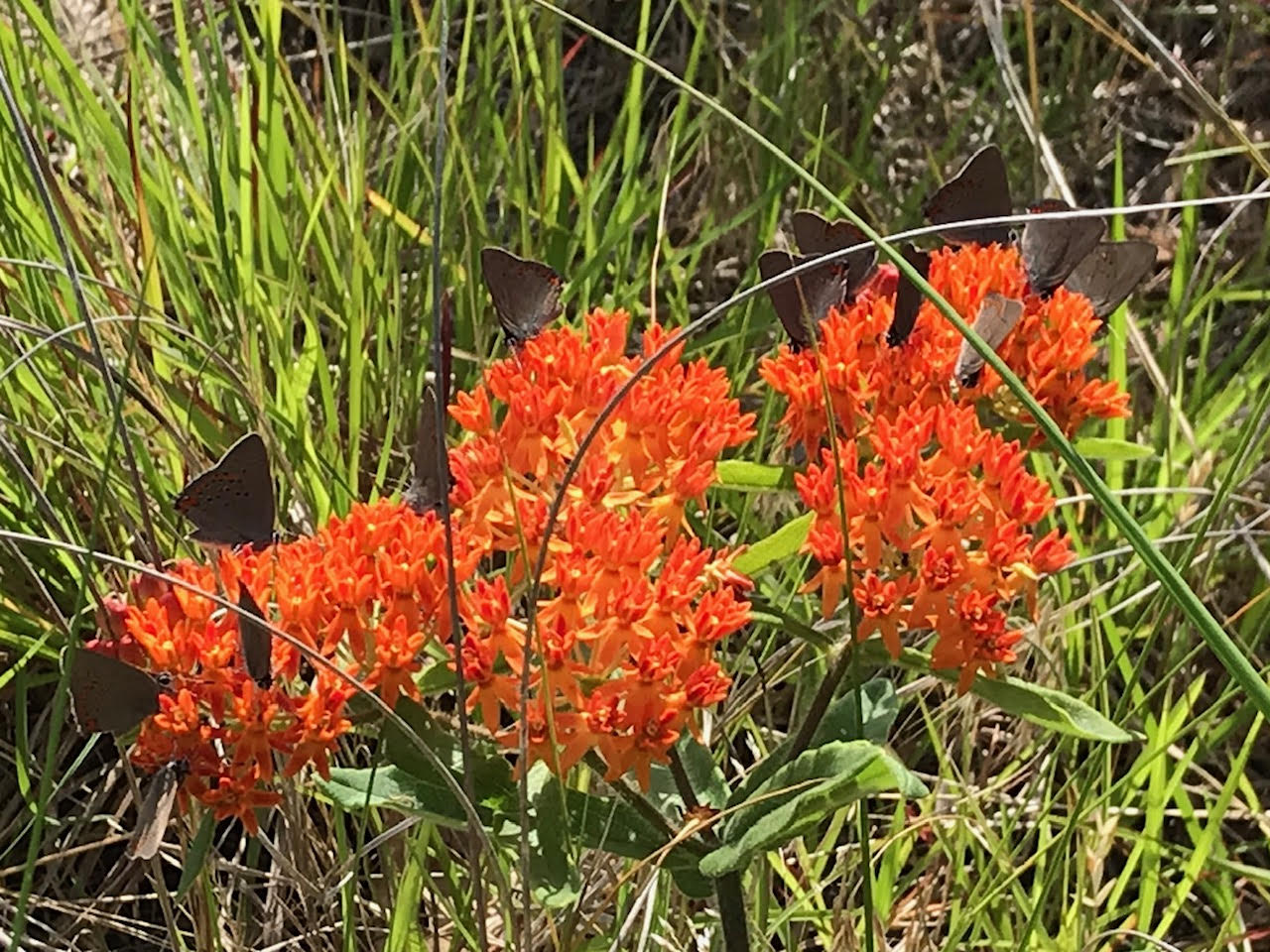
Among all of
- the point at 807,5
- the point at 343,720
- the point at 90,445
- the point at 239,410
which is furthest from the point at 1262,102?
the point at 343,720

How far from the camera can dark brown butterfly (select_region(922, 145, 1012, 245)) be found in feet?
4.43

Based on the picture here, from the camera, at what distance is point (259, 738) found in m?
1.11

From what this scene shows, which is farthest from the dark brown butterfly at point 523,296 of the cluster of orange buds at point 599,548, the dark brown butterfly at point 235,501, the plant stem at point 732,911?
the plant stem at point 732,911

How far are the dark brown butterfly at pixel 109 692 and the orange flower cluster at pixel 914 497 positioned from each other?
20.2 inches

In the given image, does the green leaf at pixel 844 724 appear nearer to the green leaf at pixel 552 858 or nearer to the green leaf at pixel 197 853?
the green leaf at pixel 552 858

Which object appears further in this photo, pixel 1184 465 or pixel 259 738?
pixel 1184 465

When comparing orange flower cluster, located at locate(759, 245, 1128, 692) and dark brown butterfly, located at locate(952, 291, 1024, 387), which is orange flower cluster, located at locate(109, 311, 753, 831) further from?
dark brown butterfly, located at locate(952, 291, 1024, 387)

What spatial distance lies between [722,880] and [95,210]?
5.58ft

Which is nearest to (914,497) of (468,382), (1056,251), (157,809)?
(1056,251)

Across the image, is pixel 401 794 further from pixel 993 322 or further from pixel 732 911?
pixel 993 322

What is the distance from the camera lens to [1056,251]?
137cm

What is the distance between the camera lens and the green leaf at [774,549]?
1.31 m

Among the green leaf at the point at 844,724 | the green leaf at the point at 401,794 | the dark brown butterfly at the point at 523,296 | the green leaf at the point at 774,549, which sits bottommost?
the green leaf at the point at 844,724

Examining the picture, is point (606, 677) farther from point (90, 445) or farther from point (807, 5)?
point (807, 5)
